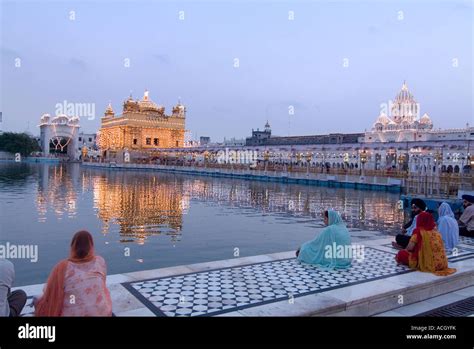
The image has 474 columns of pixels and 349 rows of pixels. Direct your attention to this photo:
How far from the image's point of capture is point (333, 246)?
587 cm

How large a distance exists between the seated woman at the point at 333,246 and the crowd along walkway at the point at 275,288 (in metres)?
0.17

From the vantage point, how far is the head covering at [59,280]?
11.0 ft

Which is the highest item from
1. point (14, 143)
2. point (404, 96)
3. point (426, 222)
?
point (404, 96)

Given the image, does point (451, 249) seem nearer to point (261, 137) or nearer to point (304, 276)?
→ point (304, 276)

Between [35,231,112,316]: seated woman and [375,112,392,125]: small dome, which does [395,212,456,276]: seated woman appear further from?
[375,112,392,125]: small dome

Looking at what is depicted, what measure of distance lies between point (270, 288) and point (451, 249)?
3884mm

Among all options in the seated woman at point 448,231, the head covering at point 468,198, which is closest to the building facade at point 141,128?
the head covering at point 468,198

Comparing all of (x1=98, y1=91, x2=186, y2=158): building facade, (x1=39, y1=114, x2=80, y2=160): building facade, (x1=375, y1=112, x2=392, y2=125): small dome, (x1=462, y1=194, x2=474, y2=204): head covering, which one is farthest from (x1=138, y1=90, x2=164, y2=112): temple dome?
(x1=462, y1=194, x2=474, y2=204): head covering

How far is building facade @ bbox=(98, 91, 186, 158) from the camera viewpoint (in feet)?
225

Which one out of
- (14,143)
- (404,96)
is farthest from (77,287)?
(14,143)

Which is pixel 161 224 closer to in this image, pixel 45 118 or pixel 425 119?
pixel 425 119

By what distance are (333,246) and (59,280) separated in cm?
365
